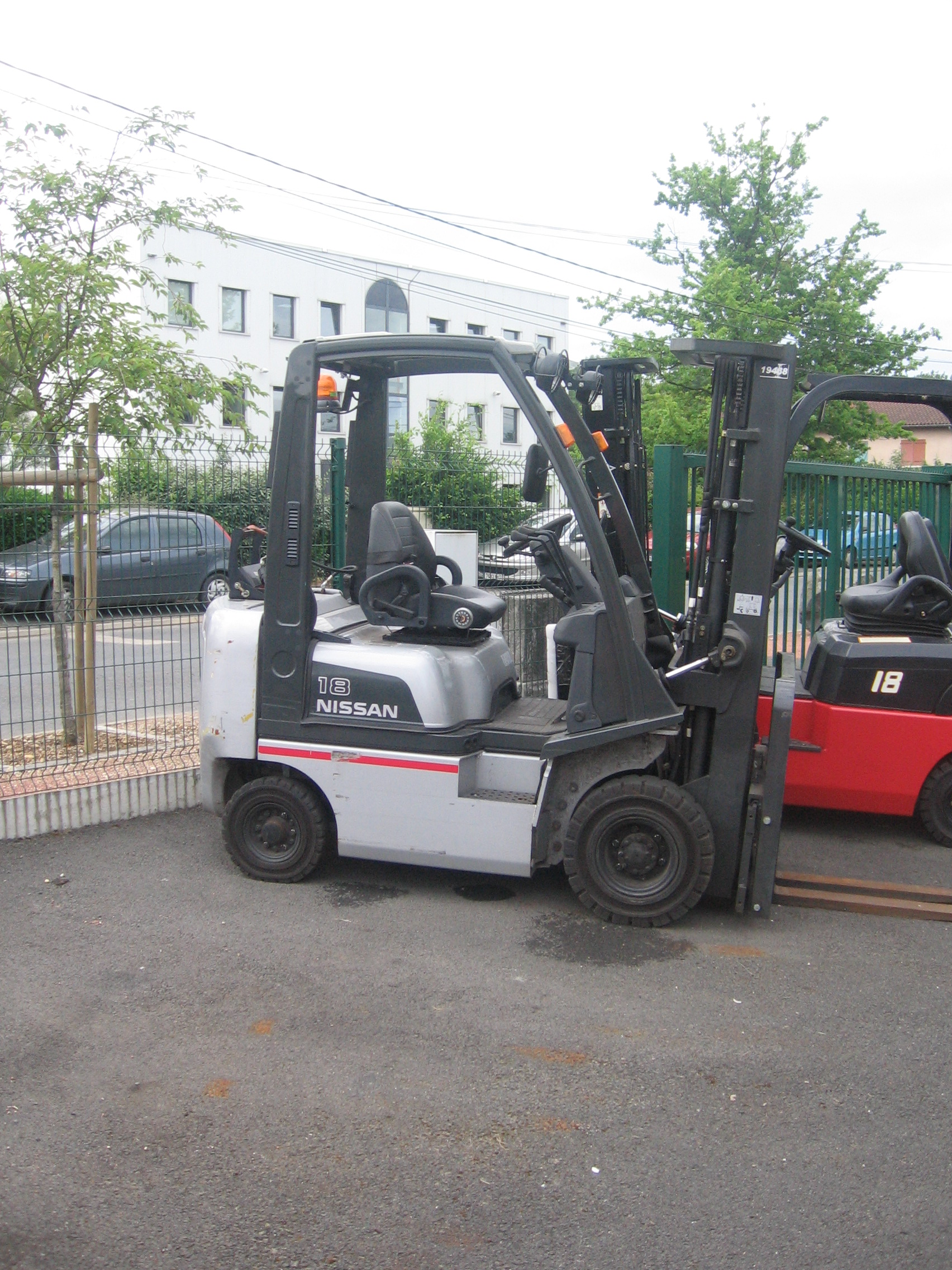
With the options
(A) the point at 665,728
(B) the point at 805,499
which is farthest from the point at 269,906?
(B) the point at 805,499

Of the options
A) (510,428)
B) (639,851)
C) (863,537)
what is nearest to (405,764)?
(639,851)

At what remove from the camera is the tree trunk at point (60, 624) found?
22.0 feet

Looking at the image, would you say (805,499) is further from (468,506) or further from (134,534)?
(134,534)

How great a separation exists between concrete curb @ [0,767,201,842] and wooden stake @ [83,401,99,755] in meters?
0.61

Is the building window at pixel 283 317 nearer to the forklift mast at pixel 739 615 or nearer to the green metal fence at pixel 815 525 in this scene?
the green metal fence at pixel 815 525

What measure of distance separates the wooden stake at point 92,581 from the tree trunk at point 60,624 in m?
0.14

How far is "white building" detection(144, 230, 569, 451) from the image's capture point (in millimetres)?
42156

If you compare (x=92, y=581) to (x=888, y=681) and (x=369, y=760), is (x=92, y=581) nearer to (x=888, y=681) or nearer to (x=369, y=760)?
(x=369, y=760)

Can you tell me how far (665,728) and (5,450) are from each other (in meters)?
3.97

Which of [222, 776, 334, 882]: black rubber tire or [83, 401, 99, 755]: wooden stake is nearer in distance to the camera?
[222, 776, 334, 882]: black rubber tire

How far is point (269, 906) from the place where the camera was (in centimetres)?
530

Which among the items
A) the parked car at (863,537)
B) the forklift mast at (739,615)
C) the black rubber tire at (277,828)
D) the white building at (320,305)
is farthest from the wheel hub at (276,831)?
the white building at (320,305)

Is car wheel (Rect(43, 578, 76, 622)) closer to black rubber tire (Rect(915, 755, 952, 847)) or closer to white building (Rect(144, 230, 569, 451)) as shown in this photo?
black rubber tire (Rect(915, 755, 952, 847))

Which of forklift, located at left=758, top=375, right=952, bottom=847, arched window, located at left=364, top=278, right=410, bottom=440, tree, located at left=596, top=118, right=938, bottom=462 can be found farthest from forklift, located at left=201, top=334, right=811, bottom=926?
arched window, located at left=364, top=278, right=410, bottom=440
